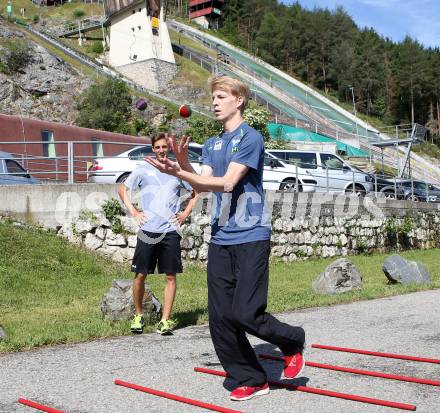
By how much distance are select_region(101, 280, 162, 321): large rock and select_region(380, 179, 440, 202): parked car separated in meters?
16.0

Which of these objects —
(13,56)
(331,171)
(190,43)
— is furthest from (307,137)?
(190,43)

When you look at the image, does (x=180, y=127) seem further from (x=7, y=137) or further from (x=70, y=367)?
(x=70, y=367)

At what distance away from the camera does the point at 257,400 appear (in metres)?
4.30

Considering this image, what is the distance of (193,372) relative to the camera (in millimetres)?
5062

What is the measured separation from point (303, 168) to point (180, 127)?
112ft

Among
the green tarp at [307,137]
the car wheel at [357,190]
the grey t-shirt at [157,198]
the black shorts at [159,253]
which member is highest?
the green tarp at [307,137]

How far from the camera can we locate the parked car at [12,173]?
14945 mm

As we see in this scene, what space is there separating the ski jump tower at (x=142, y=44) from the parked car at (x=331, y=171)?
5236 cm

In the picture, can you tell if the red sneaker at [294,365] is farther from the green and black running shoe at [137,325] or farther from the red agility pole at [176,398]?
the green and black running shoe at [137,325]

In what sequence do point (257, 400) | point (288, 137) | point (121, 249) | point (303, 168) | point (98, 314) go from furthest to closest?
point (288, 137) < point (303, 168) < point (121, 249) < point (98, 314) < point (257, 400)

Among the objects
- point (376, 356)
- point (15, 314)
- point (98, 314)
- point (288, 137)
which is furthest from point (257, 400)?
point (288, 137)

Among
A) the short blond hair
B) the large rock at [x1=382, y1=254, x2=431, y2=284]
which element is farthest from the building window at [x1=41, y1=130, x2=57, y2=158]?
the short blond hair

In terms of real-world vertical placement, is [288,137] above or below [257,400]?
above

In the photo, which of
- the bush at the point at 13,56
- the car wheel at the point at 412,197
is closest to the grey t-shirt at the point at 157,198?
the car wheel at the point at 412,197
